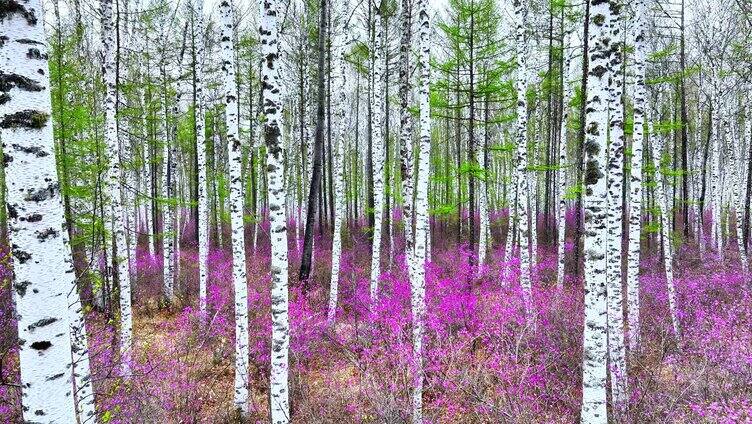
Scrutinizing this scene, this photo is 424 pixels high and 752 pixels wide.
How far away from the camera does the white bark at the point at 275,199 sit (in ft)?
15.7

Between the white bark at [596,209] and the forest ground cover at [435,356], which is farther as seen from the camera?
the forest ground cover at [435,356]

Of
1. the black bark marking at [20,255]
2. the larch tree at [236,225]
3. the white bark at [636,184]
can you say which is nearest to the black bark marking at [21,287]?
the black bark marking at [20,255]

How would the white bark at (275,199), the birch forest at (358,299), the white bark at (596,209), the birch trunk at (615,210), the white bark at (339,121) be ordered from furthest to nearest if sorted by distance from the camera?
the white bark at (339,121)
the white bark at (275,199)
the birch trunk at (615,210)
the white bark at (596,209)
the birch forest at (358,299)

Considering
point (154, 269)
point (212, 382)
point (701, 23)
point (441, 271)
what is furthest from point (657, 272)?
point (154, 269)

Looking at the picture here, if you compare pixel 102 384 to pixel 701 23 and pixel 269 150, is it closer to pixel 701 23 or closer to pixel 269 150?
pixel 269 150

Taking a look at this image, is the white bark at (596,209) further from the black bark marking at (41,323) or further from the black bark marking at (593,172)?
the black bark marking at (41,323)

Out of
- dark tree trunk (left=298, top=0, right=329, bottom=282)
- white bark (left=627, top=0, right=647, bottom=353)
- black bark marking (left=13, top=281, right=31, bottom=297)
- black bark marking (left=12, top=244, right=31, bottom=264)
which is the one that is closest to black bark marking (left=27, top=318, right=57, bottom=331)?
black bark marking (left=13, top=281, right=31, bottom=297)

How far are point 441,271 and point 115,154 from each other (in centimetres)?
980

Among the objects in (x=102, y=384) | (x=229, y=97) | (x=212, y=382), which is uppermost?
(x=229, y=97)

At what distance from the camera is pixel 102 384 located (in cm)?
567

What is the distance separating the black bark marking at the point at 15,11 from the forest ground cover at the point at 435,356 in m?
2.12

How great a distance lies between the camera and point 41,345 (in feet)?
7.52

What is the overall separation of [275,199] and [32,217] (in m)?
2.74

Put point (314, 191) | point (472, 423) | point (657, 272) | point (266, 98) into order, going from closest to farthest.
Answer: point (266, 98), point (472, 423), point (314, 191), point (657, 272)
